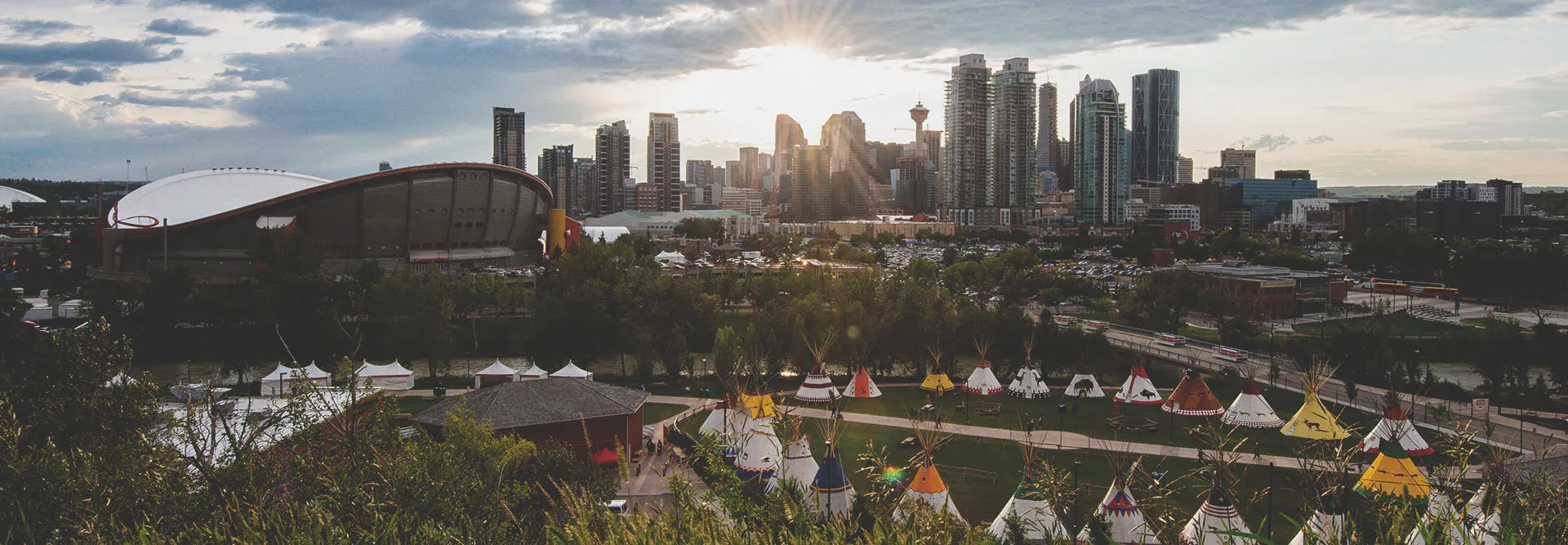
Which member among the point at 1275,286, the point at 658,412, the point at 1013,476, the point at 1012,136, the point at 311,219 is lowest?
the point at 658,412

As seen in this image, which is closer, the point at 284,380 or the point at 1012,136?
the point at 284,380

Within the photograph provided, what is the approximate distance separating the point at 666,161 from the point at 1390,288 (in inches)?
5222

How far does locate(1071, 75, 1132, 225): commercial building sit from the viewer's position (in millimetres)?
171875

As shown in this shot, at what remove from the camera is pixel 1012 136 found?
180 metres

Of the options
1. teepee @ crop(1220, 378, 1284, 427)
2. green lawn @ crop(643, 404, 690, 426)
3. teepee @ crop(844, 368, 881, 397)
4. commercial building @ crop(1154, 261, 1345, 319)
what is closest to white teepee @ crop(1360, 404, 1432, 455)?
teepee @ crop(1220, 378, 1284, 427)

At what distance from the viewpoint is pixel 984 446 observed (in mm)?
26078

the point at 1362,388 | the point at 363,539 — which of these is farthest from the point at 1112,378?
the point at 363,539

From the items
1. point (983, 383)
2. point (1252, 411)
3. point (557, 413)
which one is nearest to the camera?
point (557, 413)

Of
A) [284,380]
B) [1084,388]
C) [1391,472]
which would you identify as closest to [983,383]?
[1084,388]

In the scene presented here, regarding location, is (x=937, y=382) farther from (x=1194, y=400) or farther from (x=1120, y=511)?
(x=1120, y=511)

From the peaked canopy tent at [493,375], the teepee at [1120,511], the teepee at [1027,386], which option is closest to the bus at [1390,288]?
the teepee at [1027,386]

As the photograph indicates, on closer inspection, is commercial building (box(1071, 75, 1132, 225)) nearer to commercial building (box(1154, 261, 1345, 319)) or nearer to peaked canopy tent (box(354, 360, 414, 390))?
commercial building (box(1154, 261, 1345, 319))

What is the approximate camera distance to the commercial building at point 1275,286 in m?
56.7

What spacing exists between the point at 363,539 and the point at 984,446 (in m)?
19.0
